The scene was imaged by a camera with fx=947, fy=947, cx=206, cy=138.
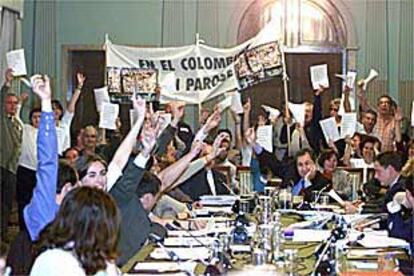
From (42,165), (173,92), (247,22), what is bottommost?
(42,165)

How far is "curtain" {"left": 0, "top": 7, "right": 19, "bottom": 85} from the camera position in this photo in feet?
34.8

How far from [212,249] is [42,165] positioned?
3.18 feet

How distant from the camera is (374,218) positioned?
5.42m

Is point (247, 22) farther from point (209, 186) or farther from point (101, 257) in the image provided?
point (101, 257)

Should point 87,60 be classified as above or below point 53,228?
above

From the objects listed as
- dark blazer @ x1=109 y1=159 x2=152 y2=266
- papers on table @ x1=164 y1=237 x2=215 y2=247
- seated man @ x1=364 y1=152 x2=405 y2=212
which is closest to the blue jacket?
dark blazer @ x1=109 y1=159 x2=152 y2=266

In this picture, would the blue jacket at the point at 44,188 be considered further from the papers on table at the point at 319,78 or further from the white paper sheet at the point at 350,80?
the white paper sheet at the point at 350,80

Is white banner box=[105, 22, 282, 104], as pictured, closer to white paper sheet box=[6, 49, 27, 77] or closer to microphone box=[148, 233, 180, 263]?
white paper sheet box=[6, 49, 27, 77]

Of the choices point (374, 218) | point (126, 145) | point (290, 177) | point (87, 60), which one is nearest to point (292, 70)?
point (87, 60)

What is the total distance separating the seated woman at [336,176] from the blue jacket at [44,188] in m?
3.65

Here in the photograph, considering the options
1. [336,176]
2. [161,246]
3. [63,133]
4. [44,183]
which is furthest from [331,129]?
[44,183]

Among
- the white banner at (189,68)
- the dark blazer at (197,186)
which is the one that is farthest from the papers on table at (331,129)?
the dark blazer at (197,186)

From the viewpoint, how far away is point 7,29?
10969 mm

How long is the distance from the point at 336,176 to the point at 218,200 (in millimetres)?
912
